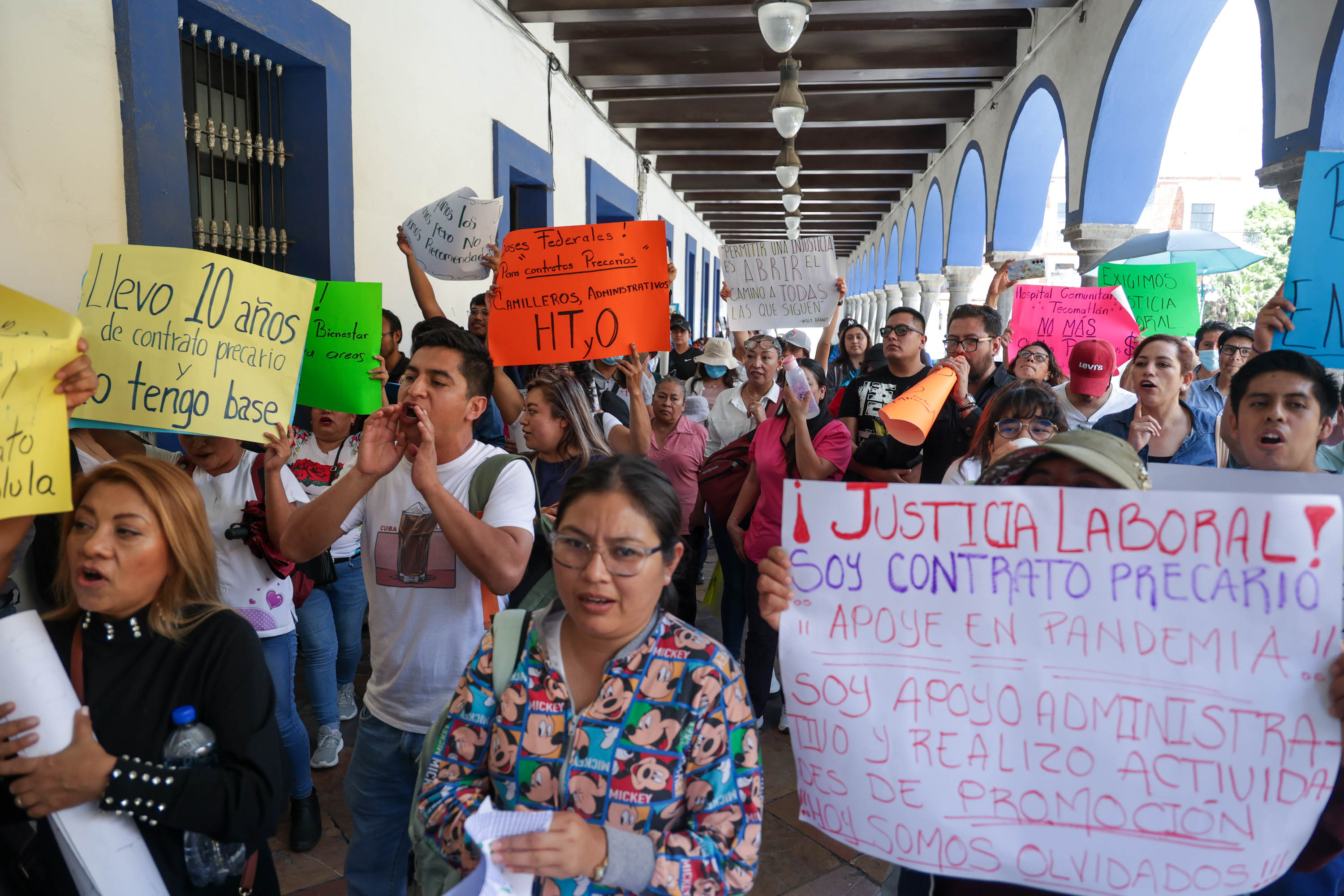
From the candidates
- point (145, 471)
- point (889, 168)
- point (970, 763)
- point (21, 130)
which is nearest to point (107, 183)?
point (21, 130)

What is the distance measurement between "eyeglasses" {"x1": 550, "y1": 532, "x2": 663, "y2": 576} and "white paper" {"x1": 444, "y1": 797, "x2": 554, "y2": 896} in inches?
14.8

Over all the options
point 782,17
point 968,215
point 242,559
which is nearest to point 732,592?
point 242,559

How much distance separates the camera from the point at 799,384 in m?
3.26

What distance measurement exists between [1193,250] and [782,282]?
122 inches

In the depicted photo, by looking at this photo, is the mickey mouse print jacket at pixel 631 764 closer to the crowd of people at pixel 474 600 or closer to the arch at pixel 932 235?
the crowd of people at pixel 474 600

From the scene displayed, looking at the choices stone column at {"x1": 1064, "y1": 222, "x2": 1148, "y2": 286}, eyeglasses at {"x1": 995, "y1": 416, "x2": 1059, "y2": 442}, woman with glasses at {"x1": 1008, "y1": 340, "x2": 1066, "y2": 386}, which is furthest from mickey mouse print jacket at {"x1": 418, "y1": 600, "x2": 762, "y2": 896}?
stone column at {"x1": 1064, "y1": 222, "x2": 1148, "y2": 286}

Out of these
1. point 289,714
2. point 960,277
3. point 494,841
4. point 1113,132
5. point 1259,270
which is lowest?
point 289,714

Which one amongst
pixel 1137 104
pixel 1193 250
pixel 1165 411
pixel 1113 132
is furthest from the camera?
pixel 1113 132

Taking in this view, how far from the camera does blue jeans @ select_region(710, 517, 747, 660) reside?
3.76 meters

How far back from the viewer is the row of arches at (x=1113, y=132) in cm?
387

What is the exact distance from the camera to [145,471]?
1507 millimetres

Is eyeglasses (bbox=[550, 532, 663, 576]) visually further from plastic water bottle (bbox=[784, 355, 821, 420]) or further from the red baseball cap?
the red baseball cap

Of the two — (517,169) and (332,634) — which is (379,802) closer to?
(332,634)

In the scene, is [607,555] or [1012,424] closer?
[607,555]
